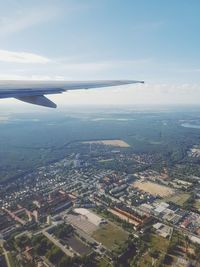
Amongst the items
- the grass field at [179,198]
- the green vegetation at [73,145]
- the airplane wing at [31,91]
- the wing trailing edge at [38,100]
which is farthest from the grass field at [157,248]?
the green vegetation at [73,145]

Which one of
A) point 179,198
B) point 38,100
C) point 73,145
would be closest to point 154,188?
point 179,198

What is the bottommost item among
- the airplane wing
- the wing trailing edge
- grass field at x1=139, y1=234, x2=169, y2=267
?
grass field at x1=139, y1=234, x2=169, y2=267

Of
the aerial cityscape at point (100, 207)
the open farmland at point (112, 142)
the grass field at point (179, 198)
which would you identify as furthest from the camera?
the open farmland at point (112, 142)

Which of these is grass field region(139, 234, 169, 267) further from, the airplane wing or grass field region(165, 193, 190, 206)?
the airplane wing

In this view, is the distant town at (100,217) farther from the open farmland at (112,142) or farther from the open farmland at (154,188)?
the open farmland at (112,142)

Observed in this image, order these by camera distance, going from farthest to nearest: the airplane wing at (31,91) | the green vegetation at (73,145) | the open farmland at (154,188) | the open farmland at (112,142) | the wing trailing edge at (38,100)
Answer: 1. the open farmland at (112,142)
2. the green vegetation at (73,145)
3. the open farmland at (154,188)
4. the wing trailing edge at (38,100)
5. the airplane wing at (31,91)

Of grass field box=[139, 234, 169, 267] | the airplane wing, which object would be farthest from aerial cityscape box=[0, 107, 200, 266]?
the airplane wing
